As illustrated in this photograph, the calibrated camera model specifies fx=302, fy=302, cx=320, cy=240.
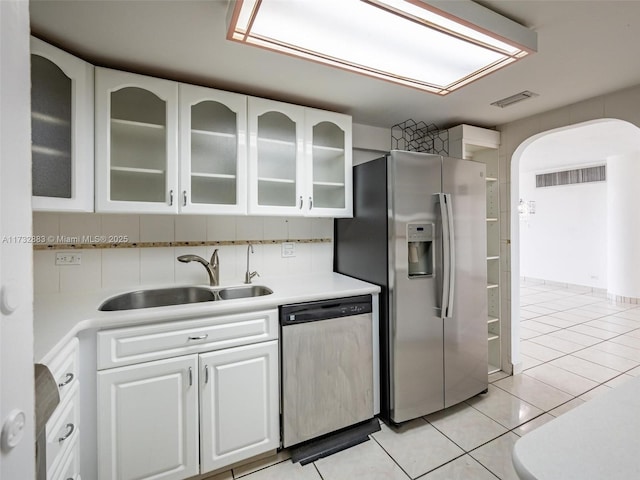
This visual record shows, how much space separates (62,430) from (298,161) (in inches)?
72.6

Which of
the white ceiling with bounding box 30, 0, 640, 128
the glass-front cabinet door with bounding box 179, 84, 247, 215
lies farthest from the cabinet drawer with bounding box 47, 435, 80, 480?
the white ceiling with bounding box 30, 0, 640, 128

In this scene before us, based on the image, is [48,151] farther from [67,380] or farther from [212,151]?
[67,380]

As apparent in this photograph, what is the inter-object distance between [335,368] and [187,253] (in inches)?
50.6

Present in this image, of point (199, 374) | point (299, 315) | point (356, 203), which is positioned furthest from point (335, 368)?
point (356, 203)

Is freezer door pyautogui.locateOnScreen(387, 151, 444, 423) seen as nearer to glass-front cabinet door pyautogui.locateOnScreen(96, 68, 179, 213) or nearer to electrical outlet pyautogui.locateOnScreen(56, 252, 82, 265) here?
glass-front cabinet door pyautogui.locateOnScreen(96, 68, 179, 213)

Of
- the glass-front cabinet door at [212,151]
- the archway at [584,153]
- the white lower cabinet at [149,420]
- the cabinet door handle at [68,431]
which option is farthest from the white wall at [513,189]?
the cabinet door handle at [68,431]

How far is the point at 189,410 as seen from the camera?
1.54 meters

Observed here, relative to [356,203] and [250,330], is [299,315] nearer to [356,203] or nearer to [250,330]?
[250,330]

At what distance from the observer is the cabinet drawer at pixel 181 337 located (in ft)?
4.63

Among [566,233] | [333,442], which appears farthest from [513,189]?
[566,233]

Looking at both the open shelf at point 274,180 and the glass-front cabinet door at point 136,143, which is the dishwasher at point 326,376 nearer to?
the open shelf at point 274,180

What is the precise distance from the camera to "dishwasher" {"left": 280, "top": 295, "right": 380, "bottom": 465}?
178 centimetres

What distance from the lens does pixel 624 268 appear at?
5.02 metres

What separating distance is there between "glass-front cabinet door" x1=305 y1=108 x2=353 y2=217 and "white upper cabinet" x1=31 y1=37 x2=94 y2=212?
52.3 inches
